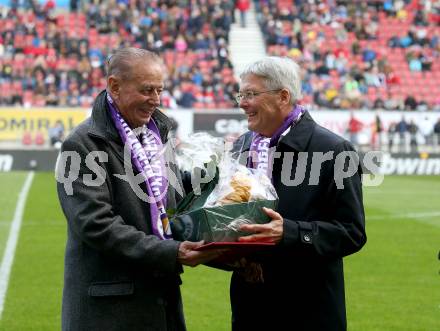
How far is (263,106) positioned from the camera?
4340 millimetres

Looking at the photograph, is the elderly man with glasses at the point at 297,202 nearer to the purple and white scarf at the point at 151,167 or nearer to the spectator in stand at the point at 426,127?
the purple and white scarf at the point at 151,167

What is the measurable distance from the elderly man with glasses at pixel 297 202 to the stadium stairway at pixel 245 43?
3303 cm

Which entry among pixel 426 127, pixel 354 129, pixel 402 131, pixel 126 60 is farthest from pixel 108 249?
pixel 426 127

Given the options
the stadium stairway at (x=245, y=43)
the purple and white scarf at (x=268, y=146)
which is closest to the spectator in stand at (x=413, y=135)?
the stadium stairway at (x=245, y=43)

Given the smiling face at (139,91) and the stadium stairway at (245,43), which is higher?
the smiling face at (139,91)

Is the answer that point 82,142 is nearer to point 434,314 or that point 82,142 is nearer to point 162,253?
point 162,253

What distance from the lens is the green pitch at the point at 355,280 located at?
859 cm

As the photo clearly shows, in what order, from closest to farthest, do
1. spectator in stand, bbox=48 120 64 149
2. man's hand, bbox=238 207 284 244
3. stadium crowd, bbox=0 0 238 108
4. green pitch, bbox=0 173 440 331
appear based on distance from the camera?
man's hand, bbox=238 207 284 244 → green pitch, bbox=0 173 440 331 → spectator in stand, bbox=48 120 64 149 → stadium crowd, bbox=0 0 238 108

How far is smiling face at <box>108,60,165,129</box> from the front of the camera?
13.6 feet

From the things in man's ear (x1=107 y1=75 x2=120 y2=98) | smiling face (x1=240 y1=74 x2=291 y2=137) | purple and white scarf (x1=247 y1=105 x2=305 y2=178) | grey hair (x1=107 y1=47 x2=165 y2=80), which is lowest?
purple and white scarf (x1=247 y1=105 x2=305 y2=178)

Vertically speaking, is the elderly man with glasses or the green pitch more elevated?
Answer: the elderly man with glasses

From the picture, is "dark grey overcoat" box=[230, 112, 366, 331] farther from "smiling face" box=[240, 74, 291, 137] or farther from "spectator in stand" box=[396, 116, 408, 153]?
"spectator in stand" box=[396, 116, 408, 153]

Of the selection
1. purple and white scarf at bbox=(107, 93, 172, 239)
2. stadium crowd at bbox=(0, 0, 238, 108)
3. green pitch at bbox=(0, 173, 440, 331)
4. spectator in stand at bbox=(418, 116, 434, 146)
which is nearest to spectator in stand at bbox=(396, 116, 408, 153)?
spectator in stand at bbox=(418, 116, 434, 146)

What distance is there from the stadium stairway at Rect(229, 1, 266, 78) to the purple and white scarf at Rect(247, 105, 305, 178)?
1298 inches
